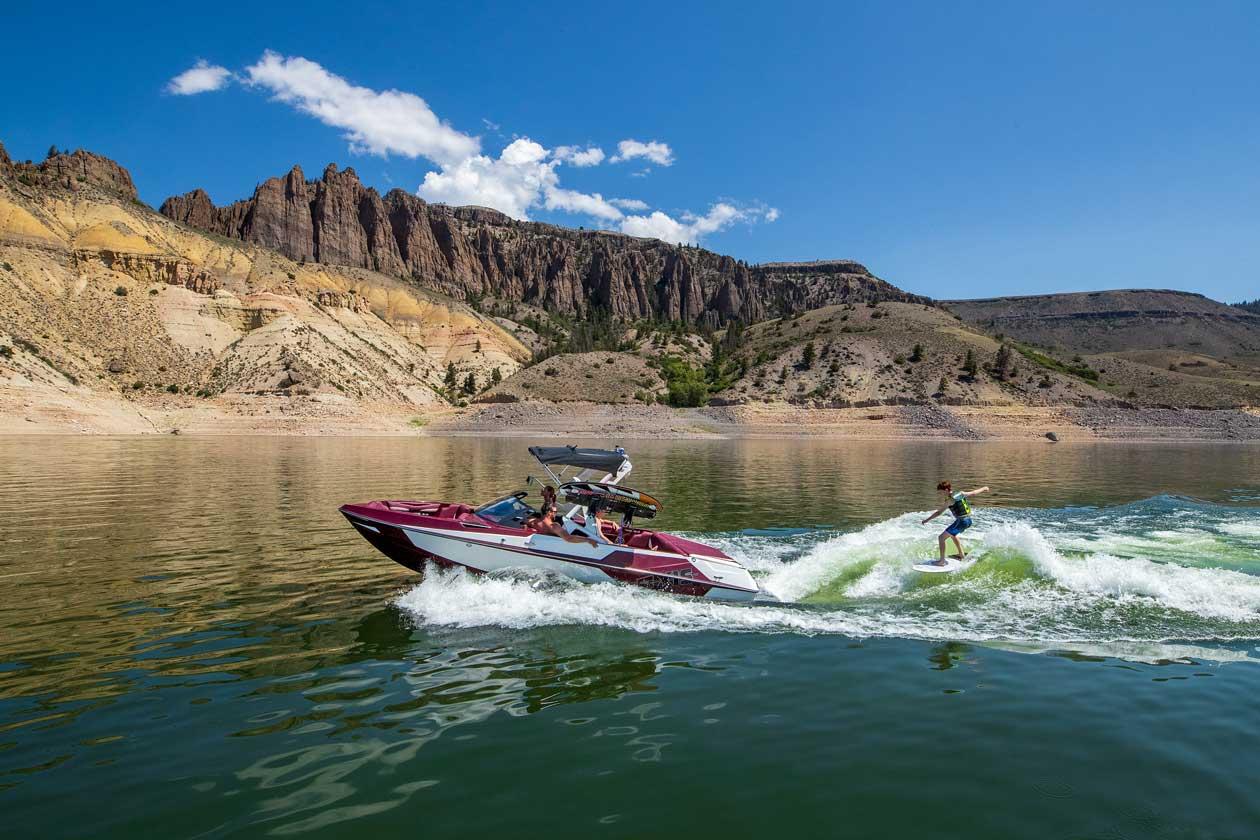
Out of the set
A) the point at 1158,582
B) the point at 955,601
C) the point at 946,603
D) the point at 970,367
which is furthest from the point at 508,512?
the point at 970,367

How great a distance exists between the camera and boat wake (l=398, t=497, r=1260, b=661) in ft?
40.0

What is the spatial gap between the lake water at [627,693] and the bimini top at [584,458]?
9.67 feet

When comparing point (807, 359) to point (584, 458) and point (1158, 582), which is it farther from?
point (1158, 582)

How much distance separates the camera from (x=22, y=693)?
9.29 meters

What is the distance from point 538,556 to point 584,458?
2710mm

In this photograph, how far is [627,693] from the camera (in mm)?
9688

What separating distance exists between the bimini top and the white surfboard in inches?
273

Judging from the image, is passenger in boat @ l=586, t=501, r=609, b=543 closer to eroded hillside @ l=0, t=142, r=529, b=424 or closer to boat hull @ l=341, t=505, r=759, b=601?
boat hull @ l=341, t=505, r=759, b=601

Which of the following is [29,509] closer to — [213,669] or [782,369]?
[213,669]

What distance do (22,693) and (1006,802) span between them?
1163cm

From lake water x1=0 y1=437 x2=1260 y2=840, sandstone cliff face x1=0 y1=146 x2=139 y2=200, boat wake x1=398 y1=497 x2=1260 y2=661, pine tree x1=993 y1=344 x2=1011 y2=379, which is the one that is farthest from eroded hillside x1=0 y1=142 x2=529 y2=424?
pine tree x1=993 y1=344 x2=1011 y2=379

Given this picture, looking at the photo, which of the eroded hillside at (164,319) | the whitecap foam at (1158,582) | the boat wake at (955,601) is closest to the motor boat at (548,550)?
the boat wake at (955,601)

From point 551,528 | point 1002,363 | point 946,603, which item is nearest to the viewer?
point 946,603

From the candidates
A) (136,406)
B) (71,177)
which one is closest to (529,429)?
(136,406)
